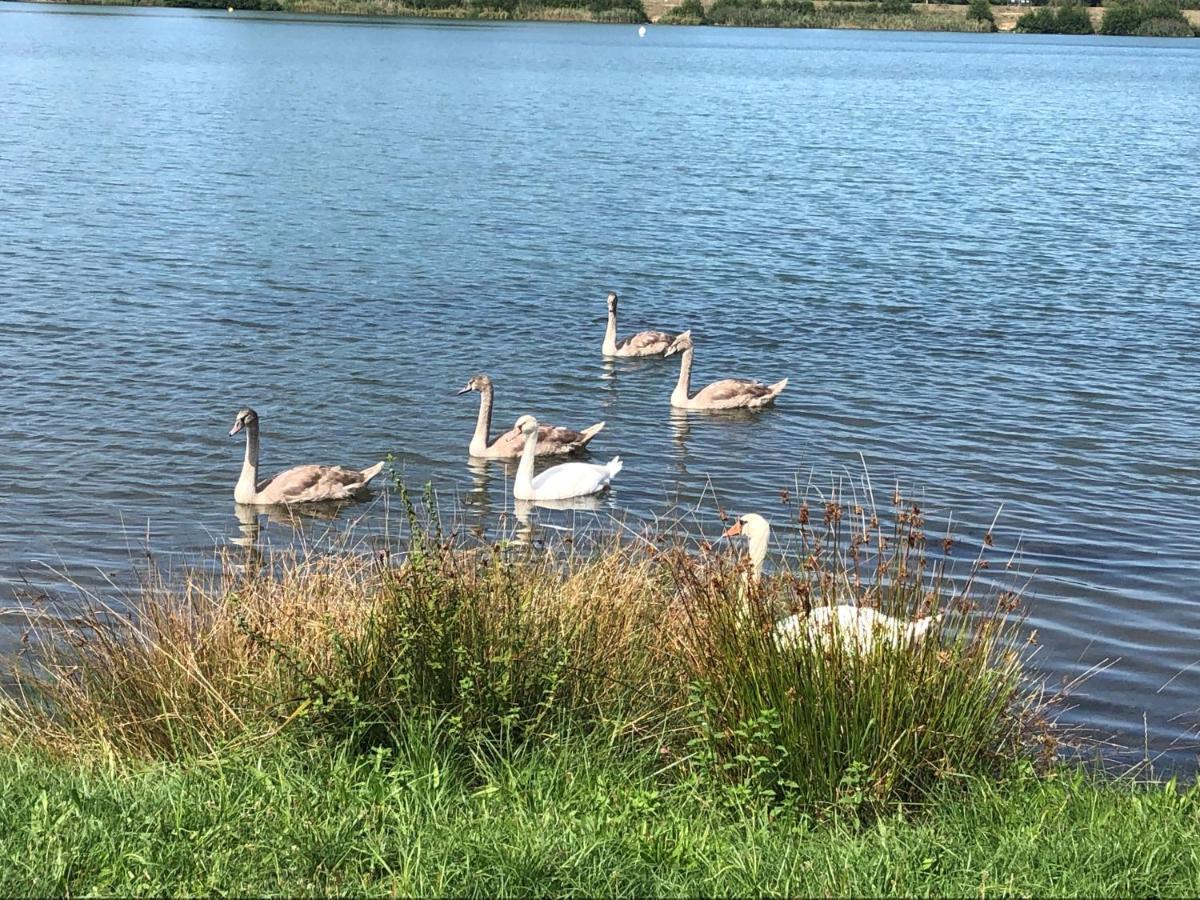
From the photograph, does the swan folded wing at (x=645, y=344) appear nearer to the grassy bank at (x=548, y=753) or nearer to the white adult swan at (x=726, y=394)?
the white adult swan at (x=726, y=394)

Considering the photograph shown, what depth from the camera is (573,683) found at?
687 centimetres

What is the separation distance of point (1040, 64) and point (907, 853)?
9399 centimetres

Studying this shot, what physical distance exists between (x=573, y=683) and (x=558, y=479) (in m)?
6.88

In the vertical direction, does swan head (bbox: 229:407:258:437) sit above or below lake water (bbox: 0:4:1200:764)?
above

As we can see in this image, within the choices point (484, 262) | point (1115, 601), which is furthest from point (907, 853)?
point (484, 262)

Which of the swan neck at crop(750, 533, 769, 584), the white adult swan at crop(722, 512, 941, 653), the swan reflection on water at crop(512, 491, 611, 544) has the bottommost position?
the swan reflection on water at crop(512, 491, 611, 544)

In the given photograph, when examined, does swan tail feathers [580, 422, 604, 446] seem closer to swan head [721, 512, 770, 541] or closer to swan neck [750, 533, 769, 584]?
swan head [721, 512, 770, 541]

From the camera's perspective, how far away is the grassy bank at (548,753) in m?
5.24

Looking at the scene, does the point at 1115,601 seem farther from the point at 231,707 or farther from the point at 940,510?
the point at 231,707

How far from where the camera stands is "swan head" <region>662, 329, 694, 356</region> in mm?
17906

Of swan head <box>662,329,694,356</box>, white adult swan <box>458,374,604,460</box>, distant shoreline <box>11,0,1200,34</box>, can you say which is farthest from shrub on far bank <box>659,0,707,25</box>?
white adult swan <box>458,374,604,460</box>

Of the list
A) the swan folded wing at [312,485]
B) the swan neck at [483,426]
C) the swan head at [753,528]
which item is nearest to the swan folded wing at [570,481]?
the swan neck at [483,426]

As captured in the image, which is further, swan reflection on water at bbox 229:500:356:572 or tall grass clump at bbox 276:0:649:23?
tall grass clump at bbox 276:0:649:23

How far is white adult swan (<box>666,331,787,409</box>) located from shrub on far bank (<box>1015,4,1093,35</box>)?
13705 centimetres
